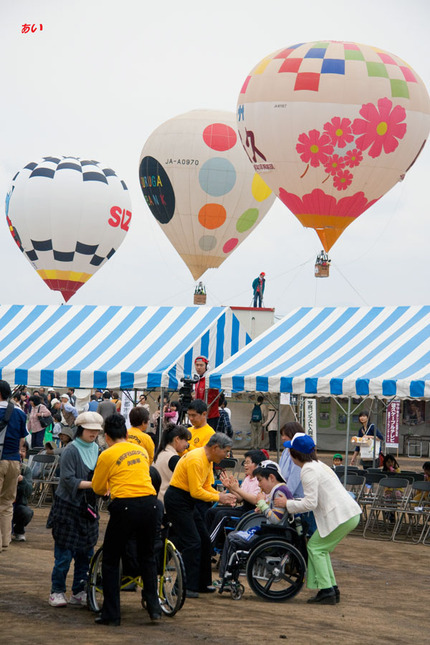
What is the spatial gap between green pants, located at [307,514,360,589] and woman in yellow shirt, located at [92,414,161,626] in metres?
1.77

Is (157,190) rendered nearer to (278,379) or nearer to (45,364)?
(45,364)

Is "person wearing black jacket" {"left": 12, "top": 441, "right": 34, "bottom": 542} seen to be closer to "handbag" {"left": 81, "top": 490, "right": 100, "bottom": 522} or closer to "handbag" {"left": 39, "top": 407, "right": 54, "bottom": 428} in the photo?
"handbag" {"left": 81, "top": 490, "right": 100, "bottom": 522}

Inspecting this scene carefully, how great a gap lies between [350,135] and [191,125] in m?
9.67

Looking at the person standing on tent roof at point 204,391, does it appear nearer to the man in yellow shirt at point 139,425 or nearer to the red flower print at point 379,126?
the man in yellow shirt at point 139,425

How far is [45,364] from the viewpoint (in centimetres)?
1775

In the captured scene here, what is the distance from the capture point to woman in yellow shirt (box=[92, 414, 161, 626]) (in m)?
7.52

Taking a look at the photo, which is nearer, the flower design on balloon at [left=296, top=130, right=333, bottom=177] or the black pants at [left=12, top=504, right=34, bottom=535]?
the black pants at [left=12, top=504, right=34, bottom=535]

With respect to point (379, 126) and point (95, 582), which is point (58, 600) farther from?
point (379, 126)

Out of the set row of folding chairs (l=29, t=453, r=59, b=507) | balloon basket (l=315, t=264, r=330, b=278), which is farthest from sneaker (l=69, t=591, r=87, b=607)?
balloon basket (l=315, t=264, r=330, b=278)

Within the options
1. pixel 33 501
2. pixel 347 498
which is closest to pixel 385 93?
pixel 33 501

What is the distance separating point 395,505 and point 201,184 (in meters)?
19.2

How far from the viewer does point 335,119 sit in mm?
A: 23875

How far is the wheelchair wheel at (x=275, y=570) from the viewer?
8922 mm

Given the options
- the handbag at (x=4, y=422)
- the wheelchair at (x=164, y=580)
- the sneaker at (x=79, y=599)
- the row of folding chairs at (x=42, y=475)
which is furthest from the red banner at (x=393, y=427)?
the wheelchair at (x=164, y=580)
